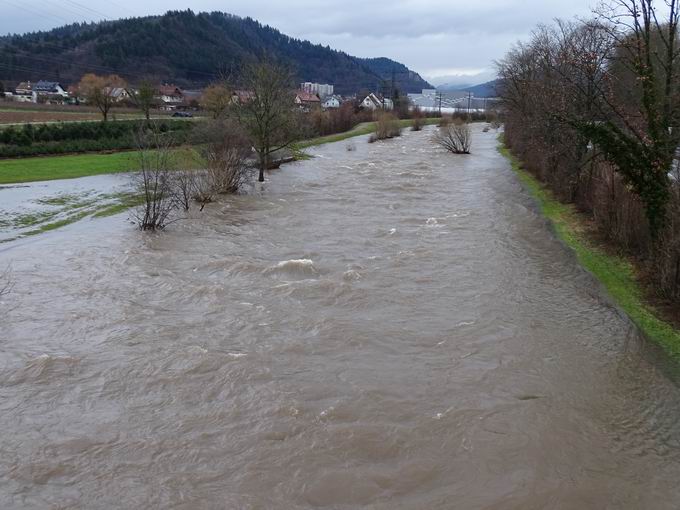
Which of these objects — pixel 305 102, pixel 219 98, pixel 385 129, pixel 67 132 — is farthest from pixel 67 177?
pixel 385 129

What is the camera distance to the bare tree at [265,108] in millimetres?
28703

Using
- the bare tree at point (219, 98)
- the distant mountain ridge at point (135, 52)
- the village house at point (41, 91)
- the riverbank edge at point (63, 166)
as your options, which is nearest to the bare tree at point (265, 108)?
the riverbank edge at point (63, 166)

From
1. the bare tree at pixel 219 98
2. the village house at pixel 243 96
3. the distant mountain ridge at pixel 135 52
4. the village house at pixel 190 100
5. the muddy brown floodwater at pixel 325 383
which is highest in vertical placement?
the distant mountain ridge at pixel 135 52

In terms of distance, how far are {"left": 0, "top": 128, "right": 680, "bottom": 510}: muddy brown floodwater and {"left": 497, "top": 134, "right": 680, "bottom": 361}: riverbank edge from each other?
0.35 metres

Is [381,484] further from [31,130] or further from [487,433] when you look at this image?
[31,130]

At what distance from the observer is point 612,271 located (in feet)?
43.7

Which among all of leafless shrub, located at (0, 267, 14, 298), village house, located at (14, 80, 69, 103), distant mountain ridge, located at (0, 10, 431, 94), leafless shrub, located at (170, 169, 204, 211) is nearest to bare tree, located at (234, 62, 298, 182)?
leafless shrub, located at (170, 169, 204, 211)

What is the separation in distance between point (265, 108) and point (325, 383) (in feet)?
72.9

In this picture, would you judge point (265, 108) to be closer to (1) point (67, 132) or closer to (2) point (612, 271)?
(1) point (67, 132)

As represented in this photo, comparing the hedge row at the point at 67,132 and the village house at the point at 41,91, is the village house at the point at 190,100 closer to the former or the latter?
the village house at the point at 41,91

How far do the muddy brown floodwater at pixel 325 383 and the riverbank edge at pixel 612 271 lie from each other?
1.15ft

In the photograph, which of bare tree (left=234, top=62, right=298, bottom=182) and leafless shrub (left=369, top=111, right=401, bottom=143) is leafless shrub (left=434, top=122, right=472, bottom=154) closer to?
leafless shrub (left=369, top=111, right=401, bottom=143)

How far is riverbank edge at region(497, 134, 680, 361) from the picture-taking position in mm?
9953

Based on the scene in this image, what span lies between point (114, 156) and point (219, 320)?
92.5 ft
